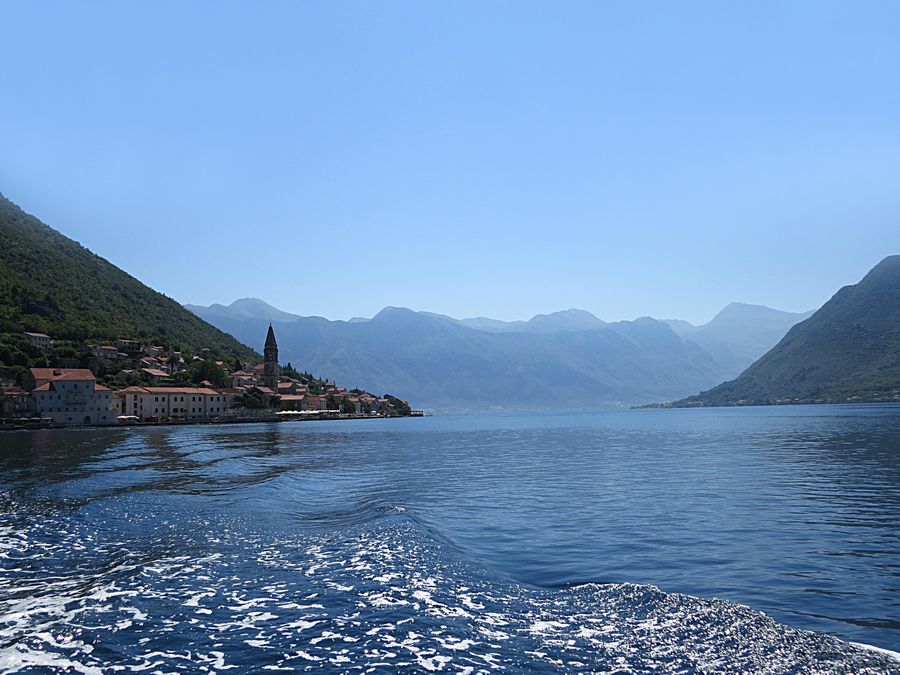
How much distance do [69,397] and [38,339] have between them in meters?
29.5

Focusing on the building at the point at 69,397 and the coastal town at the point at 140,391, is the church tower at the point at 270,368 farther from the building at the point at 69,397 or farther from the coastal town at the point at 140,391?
the building at the point at 69,397

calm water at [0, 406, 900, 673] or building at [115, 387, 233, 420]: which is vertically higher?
building at [115, 387, 233, 420]

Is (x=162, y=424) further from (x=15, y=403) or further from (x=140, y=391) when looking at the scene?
(x=15, y=403)

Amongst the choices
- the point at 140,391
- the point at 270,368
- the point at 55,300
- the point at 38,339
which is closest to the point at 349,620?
the point at 140,391

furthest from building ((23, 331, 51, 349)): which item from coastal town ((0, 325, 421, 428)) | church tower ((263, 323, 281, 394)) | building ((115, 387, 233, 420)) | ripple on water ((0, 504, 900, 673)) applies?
ripple on water ((0, 504, 900, 673))

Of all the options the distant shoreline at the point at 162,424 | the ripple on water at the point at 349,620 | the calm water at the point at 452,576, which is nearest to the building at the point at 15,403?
the distant shoreline at the point at 162,424

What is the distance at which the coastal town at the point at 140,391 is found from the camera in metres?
119

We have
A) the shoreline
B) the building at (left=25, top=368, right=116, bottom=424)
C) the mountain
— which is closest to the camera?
the shoreline

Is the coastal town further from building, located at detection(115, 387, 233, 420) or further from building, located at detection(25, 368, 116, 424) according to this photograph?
building, located at detection(25, 368, 116, 424)

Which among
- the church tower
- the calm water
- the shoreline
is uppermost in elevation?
the church tower

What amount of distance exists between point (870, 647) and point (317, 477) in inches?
1361

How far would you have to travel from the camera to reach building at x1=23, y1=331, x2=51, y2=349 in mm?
137750

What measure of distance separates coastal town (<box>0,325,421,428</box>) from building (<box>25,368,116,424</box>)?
0.17m

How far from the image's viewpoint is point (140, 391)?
137625mm
